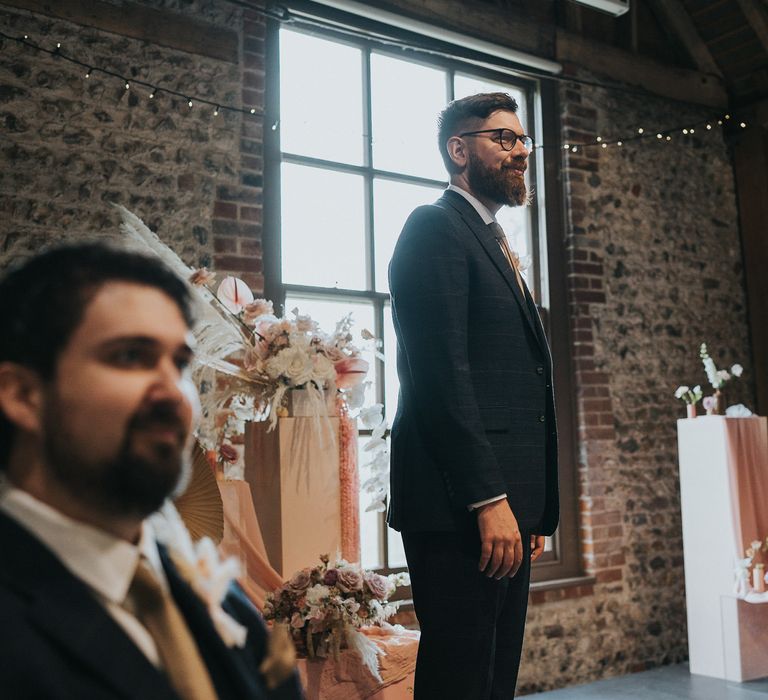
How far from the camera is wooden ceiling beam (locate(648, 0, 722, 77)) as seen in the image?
510 cm

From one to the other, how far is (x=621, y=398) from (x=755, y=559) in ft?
3.29

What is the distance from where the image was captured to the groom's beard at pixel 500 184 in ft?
6.70

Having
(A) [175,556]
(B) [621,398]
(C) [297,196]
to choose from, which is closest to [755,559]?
(B) [621,398]

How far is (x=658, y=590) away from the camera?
464 cm

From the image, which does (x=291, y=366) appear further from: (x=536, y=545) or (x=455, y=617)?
(x=455, y=617)

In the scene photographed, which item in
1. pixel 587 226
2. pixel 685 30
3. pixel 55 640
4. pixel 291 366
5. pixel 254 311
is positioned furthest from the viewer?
pixel 685 30

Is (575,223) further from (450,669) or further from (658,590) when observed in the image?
(450,669)

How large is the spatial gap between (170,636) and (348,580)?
5.11 feet

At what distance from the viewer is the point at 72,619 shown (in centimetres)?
65

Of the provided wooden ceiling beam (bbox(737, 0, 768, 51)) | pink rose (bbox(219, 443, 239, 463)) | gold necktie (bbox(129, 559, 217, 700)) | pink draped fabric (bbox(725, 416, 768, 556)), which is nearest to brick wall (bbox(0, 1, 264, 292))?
pink rose (bbox(219, 443, 239, 463))

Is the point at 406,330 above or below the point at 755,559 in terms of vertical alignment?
above

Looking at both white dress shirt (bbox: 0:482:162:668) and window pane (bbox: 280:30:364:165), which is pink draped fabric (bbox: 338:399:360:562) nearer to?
window pane (bbox: 280:30:364:165)

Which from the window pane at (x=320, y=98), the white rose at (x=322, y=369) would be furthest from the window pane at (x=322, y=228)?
the white rose at (x=322, y=369)

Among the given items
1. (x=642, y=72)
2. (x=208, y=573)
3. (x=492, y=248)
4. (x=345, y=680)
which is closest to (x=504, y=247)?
(x=492, y=248)
